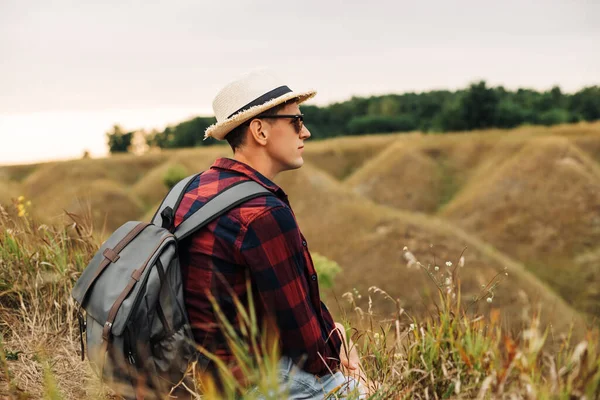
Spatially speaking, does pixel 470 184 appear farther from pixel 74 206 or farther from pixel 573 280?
pixel 74 206

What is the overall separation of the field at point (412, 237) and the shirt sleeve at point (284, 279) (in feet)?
1.27

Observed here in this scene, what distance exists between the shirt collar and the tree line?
58181 millimetres

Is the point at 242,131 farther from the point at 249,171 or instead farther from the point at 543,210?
the point at 543,210

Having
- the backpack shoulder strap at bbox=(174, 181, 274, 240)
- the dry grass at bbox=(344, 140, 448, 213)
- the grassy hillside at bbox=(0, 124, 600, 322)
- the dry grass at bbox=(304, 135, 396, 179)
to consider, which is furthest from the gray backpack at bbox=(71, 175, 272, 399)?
the dry grass at bbox=(304, 135, 396, 179)

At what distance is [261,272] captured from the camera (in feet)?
8.04

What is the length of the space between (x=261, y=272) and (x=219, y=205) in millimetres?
371

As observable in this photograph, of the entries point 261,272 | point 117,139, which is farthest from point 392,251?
point 117,139

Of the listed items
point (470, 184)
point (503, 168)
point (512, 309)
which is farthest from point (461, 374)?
point (470, 184)

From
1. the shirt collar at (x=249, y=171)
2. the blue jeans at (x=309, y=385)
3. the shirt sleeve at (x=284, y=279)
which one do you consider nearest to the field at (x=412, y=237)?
the blue jeans at (x=309, y=385)

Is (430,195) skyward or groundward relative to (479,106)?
groundward

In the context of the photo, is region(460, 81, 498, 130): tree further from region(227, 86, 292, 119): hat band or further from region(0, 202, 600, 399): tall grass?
region(227, 86, 292, 119): hat band

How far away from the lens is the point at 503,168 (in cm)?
4341

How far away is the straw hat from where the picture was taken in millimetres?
2935

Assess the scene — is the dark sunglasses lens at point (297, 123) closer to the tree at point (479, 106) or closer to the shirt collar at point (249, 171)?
the shirt collar at point (249, 171)
